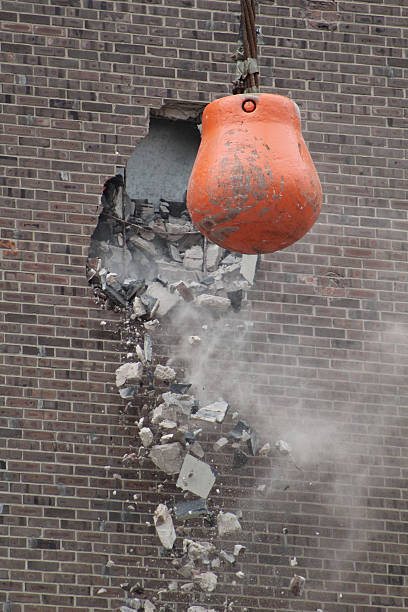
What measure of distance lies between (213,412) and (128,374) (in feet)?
2.14

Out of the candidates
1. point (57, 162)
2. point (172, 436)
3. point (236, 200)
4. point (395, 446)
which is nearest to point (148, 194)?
point (57, 162)

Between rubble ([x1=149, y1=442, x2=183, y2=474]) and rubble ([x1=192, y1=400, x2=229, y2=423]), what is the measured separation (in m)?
0.28

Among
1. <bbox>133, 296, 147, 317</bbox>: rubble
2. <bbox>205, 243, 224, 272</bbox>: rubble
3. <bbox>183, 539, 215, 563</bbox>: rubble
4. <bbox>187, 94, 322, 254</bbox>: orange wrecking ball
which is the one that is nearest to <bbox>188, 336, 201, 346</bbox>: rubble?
<bbox>133, 296, 147, 317</bbox>: rubble

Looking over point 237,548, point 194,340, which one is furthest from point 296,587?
point 194,340

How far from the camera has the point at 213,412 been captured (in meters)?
6.79

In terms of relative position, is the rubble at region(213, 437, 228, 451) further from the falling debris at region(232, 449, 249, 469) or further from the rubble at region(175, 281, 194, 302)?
the rubble at region(175, 281, 194, 302)

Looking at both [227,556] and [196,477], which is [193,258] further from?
[227,556]

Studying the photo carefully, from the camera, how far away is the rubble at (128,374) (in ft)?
22.0

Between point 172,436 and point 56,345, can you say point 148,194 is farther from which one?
point 172,436

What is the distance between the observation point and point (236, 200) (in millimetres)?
4223

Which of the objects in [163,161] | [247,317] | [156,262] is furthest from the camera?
[163,161]

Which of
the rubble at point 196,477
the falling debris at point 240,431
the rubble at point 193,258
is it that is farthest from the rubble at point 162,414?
the rubble at point 193,258

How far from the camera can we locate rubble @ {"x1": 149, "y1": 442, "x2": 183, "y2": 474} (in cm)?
666

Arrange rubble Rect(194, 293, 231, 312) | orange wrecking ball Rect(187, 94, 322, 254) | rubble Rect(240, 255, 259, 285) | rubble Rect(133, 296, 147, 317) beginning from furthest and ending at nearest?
rubble Rect(240, 255, 259, 285), rubble Rect(194, 293, 231, 312), rubble Rect(133, 296, 147, 317), orange wrecking ball Rect(187, 94, 322, 254)
